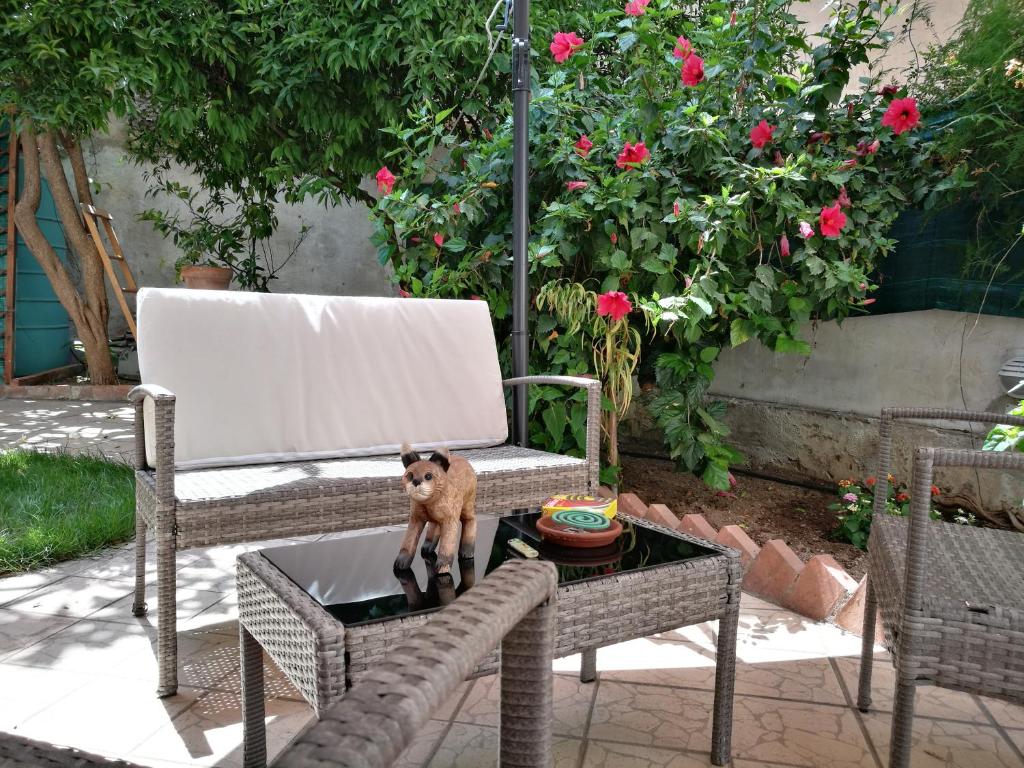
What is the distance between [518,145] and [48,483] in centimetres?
250

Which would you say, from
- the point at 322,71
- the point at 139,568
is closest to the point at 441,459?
the point at 139,568

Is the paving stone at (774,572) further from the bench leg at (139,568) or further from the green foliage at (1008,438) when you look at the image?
the bench leg at (139,568)

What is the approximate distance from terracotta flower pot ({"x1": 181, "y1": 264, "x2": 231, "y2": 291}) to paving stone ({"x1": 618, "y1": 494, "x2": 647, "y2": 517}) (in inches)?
179

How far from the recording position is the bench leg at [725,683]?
4.48 ft

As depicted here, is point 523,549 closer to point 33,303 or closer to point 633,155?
point 633,155

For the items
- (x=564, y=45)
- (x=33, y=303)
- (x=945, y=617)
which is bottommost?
(x=945, y=617)

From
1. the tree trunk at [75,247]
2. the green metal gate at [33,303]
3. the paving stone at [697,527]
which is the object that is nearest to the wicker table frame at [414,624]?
the paving stone at [697,527]

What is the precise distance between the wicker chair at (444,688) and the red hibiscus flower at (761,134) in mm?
2439

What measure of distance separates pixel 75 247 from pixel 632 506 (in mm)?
5952

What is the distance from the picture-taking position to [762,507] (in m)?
2.86

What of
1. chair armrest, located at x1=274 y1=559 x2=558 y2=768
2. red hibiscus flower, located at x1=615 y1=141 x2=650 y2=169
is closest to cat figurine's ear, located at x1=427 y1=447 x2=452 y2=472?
chair armrest, located at x1=274 y1=559 x2=558 y2=768

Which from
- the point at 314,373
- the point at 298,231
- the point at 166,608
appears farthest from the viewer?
the point at 298,231

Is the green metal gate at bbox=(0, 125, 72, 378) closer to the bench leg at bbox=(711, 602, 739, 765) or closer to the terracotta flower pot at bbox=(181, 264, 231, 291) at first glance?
the terracotta flower pot at bbox=(181, 264, 231, 291)

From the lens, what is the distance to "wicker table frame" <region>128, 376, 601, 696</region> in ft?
5.13
